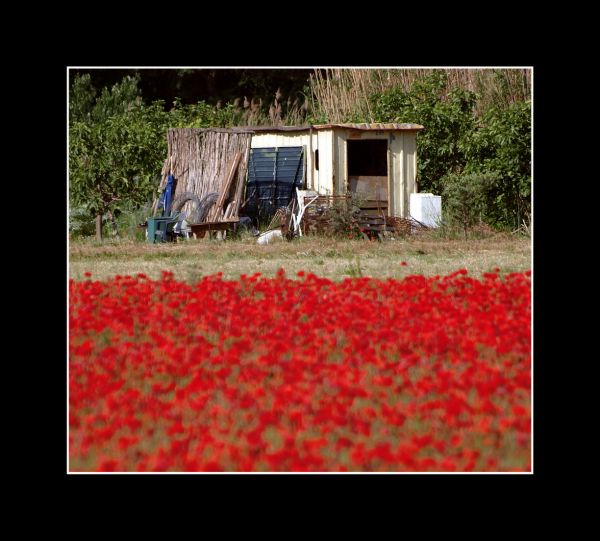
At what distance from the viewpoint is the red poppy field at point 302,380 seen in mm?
4703

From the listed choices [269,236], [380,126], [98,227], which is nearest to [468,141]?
[380,126]

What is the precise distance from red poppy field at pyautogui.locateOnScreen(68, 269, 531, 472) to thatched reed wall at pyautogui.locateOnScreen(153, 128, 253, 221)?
27.9 ft

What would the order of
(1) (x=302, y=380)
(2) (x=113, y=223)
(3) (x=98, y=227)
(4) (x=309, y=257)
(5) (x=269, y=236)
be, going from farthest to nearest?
(2) (x=113, y=223), (3) (x=98, y=227), (5) (x=269, y=236), (4) (x=309, y=257), (1) (x=302, y=380)

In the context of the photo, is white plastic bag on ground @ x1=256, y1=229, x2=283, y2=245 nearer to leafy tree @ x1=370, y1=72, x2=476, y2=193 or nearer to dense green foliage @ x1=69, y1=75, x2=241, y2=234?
dense green foliage @ x1=69, y1=75, x2=241, y2=234

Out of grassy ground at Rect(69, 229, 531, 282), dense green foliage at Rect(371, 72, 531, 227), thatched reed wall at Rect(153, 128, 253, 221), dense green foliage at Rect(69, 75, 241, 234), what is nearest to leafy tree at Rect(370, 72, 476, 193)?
dense green foliage at Rect(371, 72, 531, 227)

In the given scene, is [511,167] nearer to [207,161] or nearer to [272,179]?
[272,179]

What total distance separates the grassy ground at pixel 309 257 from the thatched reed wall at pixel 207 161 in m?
1.27

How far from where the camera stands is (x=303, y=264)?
39.4ft

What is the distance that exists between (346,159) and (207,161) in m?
2.38

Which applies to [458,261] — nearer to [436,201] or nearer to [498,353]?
[436,201]

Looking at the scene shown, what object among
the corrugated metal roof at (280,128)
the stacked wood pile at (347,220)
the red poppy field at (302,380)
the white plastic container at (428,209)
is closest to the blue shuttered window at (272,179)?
the corrugated metal roof at (280,128)

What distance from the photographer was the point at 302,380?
559cm

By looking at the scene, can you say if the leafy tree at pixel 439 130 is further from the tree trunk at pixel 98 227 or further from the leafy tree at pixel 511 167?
the tree trunk at pixel 98 227
